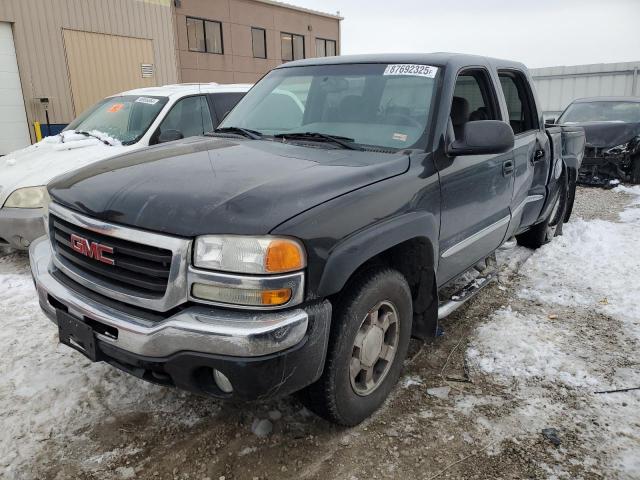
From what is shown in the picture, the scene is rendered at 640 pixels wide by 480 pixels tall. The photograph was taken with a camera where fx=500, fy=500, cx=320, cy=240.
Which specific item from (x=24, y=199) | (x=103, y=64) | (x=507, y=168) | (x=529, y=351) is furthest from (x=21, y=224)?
(x=103, y=64)

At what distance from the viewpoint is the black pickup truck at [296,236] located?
6.62 ft

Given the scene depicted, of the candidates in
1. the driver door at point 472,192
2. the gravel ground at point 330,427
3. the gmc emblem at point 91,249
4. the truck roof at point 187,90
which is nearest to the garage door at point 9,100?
the truck roof at point 187,90

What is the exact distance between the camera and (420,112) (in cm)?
302

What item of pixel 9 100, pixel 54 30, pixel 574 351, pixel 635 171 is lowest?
pixel 574 351

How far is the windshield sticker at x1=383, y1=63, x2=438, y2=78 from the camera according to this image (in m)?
3.15

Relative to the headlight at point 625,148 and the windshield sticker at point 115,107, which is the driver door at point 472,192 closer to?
the windshield sticker at point 115,107

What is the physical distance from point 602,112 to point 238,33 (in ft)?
55.6

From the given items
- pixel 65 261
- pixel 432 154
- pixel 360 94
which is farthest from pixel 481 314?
pixel 65 261

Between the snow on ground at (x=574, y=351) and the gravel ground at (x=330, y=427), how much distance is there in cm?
1

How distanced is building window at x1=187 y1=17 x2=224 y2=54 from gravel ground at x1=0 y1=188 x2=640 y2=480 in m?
20.1

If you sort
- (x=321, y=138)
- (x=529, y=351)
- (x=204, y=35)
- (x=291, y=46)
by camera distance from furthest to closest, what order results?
(x=291, y=46), (x=204, y=35), (x=529, y=351), (x=321, y=138)

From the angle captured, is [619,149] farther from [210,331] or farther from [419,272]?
[210,331]

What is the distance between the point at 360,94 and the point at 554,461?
7.69ft

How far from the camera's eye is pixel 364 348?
2.54 metres
